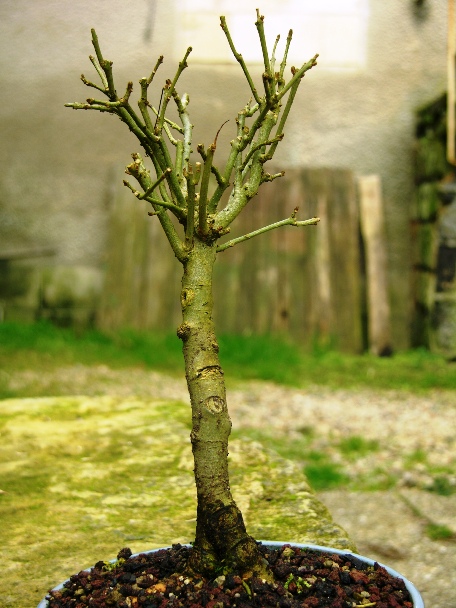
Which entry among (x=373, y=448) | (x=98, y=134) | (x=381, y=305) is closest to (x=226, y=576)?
(x=373, y=448)

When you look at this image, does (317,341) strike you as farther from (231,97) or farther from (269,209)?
(231,97)

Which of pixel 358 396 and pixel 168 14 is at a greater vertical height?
pixel 168 14

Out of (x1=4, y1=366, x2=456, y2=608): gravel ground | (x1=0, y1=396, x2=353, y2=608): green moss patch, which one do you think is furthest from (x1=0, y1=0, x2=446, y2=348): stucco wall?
(x1=0, y1=396, x2=353, y2=608): green moss patch

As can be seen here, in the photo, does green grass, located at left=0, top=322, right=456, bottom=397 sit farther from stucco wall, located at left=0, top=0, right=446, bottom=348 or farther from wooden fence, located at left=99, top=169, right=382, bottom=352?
stucco wall, located at left=0, top=0, right=446, bottom=348

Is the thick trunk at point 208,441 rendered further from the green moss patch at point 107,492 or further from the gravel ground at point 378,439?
the gravel ground at point 378,439

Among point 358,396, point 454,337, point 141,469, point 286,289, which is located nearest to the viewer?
point 141,469

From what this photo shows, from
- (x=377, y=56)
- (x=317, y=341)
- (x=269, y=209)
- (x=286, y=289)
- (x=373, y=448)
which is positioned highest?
(x=377, y=56)

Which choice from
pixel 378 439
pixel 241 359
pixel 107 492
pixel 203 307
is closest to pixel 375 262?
pixel 241 359
